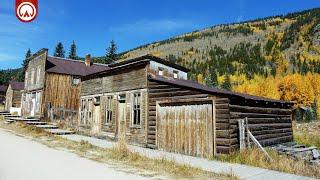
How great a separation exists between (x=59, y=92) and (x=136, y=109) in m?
21.3

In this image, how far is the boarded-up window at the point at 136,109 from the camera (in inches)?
832

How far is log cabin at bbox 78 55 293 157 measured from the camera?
15.9 m

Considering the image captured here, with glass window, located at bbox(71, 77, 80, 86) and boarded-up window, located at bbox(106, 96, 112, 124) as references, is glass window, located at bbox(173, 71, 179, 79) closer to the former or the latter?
boarded-up window, located at bbox(106, 96, 112, 124)

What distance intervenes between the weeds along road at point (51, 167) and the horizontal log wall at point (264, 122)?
22.0ft

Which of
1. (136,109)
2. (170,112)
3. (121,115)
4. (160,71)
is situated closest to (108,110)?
(121,115)

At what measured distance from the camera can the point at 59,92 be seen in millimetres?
39969

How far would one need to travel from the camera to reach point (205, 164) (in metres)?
13.3


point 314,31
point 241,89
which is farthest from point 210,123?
point 314,31

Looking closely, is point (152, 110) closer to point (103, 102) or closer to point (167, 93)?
point (167, 93)

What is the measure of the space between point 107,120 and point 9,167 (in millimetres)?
12813

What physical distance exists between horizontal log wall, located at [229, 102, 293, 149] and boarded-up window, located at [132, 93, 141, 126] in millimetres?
6797

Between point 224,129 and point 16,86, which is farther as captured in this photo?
point 16,86

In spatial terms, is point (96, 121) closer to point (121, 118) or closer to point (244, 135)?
point (121, 118)

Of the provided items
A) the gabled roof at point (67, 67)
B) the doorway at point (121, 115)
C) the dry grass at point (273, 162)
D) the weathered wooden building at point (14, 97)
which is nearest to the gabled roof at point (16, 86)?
the weathered wooden building at point (14, 97)
